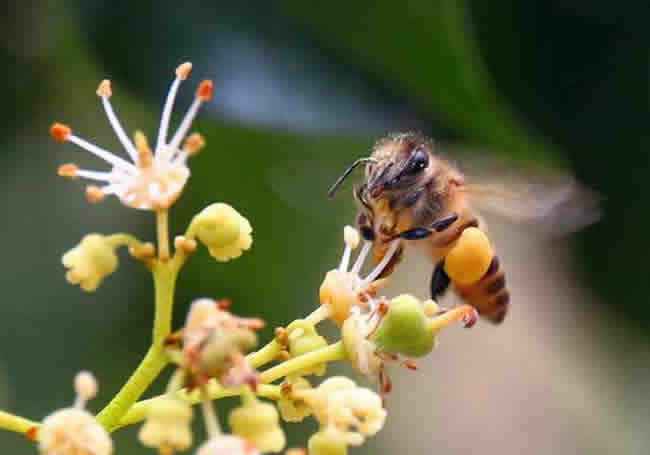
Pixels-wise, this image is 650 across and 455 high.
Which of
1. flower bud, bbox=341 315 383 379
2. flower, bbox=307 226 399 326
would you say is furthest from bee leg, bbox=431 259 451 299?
flower bud, bbox=341 315 383 379

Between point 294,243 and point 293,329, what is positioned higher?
point 294,243

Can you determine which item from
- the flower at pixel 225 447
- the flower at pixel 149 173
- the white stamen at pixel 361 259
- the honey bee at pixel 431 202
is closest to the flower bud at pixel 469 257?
the honey bee at pixel 431 202

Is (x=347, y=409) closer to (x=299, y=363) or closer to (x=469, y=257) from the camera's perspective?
(x=299, y=363)

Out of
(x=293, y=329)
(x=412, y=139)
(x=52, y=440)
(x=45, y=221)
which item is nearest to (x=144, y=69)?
(x=45, y=221)

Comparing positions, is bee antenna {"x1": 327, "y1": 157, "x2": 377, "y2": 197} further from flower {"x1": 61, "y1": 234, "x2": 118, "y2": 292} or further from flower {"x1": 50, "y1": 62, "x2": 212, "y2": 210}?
flower {"x1": 61, "y1": 234, "x2": 118, "y2": 292}

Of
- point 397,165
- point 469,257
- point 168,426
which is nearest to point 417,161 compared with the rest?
point 397,165

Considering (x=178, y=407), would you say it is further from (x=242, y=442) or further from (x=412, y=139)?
(x=412, y=139)
